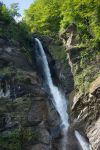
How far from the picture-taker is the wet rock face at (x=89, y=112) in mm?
23344

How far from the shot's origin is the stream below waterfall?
78.1 ft

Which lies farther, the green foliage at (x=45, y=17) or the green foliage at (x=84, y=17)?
the green foliage at (x=45, y=17)

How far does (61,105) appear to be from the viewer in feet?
88.7

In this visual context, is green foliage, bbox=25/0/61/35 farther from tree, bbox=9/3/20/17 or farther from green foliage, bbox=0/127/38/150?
green foliage, bbox=0/127/38/150

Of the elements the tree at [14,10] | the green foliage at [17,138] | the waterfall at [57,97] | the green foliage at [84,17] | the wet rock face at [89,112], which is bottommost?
the green foliage at [17,138]

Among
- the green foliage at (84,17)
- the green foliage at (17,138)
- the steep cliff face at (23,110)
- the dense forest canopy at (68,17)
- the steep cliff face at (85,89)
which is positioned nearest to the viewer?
the green foliage at (17,138)

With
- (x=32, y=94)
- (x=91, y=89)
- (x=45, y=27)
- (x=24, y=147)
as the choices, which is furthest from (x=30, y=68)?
(x=45, y=27)

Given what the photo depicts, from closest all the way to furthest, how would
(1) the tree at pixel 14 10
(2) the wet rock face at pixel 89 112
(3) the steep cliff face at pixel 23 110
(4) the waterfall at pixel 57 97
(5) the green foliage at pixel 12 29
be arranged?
(3) the steep cliff face at pixel 23 110, (2) the wet rock face at pixel 89 112, (4) the waterfall at pixel 57 97, (5) the green foliage at pixel 12 29, (1) the tree at pixel 14 10

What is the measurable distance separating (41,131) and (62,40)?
12569 mm

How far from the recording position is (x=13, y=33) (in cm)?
3198

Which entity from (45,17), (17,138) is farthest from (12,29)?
(17,138)

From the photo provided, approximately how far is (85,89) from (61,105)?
2517 millimetres

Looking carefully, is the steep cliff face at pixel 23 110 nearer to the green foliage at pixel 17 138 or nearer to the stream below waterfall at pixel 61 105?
the green foliage at pixel 17 138

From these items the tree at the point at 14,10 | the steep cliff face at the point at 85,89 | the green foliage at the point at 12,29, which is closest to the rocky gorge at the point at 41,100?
the steep cliff face at the point at 85,89
